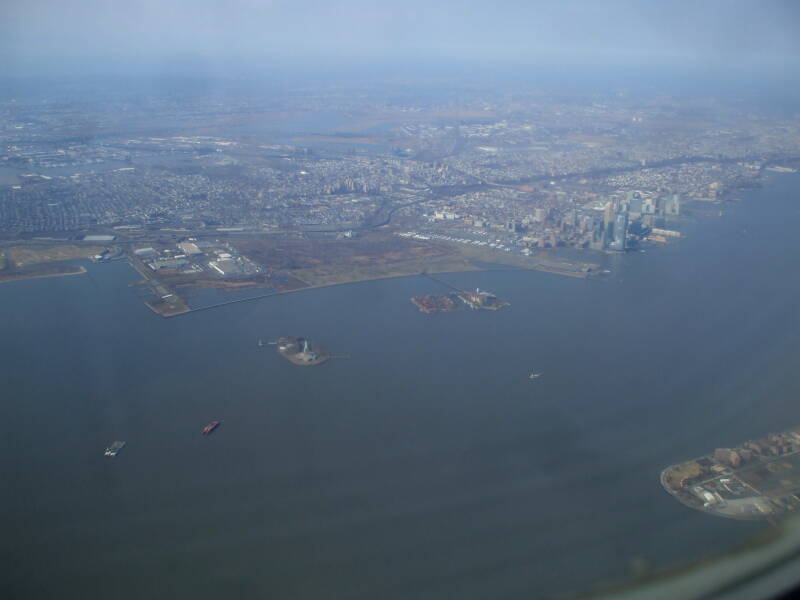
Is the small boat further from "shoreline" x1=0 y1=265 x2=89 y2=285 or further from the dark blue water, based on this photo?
"shoreline" x1=0 y1=265 x2=89 y2=285

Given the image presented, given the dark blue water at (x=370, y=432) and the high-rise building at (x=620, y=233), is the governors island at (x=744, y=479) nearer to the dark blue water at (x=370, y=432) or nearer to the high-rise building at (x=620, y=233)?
the dark blue water at (x=370, y=432)

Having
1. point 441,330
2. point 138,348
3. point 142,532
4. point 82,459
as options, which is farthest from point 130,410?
point 441,330

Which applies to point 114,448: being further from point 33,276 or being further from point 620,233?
point 620,233

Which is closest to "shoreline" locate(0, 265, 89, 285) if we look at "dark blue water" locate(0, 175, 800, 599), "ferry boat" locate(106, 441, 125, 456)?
"dark blue water" locate(0, 175, 800, 599)

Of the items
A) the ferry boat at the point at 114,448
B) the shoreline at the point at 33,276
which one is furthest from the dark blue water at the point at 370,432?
the shoreline at the point at 33,276

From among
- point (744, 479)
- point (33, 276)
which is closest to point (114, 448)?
point (33, 276)

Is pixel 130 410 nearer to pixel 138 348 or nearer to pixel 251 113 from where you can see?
pixel 138 348
